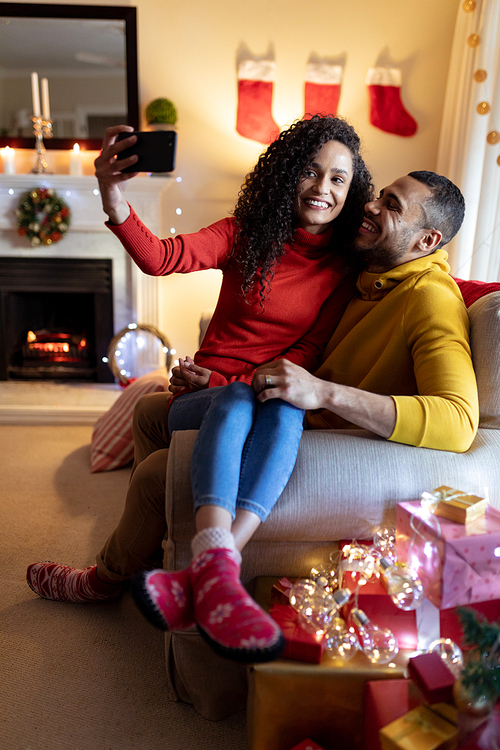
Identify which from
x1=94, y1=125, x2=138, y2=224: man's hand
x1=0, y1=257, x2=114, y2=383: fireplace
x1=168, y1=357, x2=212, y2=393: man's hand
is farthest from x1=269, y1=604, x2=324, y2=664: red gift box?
x1=0, y1=257, x2=114, y2=383: fireplace

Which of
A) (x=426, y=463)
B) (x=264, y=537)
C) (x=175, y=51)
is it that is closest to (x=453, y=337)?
(x=426, y=463)

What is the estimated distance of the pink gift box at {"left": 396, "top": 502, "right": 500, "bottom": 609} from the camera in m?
0.88

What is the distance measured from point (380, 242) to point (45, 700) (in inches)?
49.0

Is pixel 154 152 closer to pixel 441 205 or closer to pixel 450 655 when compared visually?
pixel 441 205

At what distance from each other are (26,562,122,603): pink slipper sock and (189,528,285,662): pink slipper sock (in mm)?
623

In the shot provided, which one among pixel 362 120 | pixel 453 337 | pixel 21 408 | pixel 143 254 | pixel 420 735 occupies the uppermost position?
pixel 362 120

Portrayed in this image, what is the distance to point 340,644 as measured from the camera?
0.89 m

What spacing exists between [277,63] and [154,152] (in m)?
2.38

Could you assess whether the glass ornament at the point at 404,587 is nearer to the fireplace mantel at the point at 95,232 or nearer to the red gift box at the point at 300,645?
the red gift box at the point at 300,645

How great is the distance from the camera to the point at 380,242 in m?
1.32

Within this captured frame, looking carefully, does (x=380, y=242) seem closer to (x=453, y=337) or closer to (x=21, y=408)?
(x=453, y=337)

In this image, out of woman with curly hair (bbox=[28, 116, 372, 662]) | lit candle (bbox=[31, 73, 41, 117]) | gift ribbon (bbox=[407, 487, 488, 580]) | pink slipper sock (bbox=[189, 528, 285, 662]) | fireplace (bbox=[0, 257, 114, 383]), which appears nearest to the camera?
pink slipper sock (bbox=[189, 528, 285, 662])

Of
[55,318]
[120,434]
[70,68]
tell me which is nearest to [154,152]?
[120,434]

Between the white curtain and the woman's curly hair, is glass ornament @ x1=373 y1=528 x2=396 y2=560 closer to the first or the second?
the woman's curly hair
